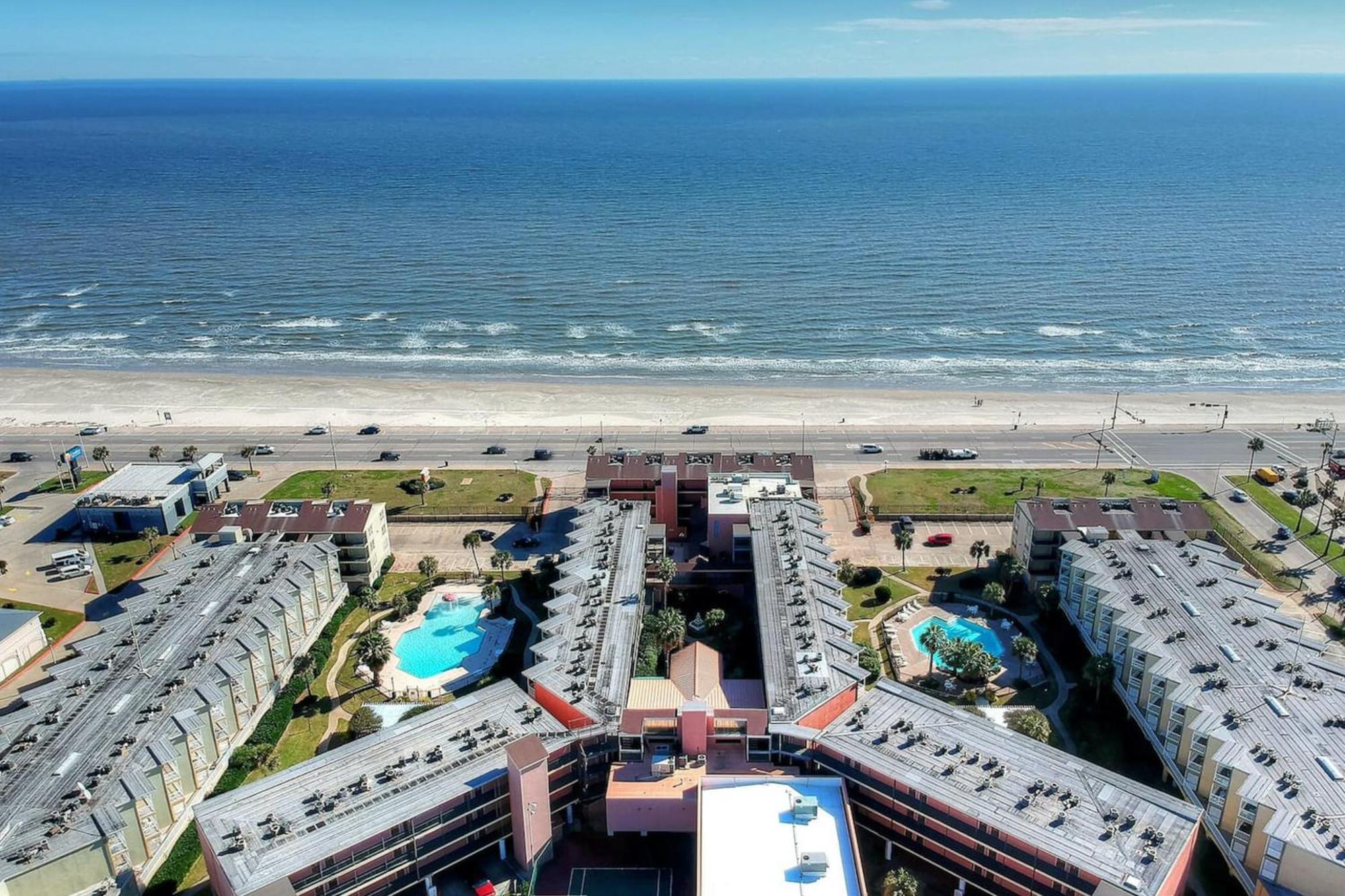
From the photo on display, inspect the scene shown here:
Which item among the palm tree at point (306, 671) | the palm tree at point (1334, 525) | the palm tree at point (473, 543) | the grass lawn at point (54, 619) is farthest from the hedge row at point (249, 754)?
the palm tree at point (1334, 525)

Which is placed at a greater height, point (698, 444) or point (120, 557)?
point (698, 444)

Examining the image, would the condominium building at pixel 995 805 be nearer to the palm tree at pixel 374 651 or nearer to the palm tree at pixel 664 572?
the palm tree at pixel 664 572

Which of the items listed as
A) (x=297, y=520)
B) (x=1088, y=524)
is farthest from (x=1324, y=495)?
(x=297, y=520)

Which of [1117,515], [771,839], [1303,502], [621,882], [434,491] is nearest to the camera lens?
[771,839]

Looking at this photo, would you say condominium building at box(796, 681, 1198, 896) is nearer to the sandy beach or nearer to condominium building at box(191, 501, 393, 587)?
condominium building at box(191, 501, 393, 587)

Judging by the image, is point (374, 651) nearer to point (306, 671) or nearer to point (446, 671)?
point (306, 671)

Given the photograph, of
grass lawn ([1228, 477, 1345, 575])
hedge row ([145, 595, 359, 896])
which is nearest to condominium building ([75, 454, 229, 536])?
hedge row ([145, 595, 359, 896])
